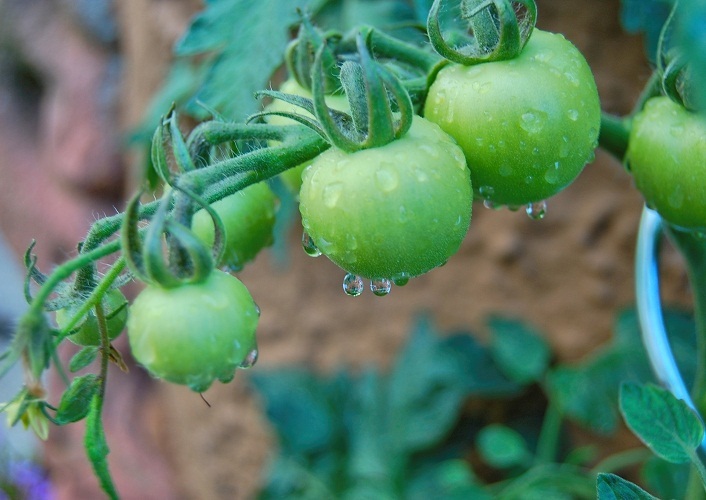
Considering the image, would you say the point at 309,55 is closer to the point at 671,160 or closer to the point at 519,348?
the point at 671,160

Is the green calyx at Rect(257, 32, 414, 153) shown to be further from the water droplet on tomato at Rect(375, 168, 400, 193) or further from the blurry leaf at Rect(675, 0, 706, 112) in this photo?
the blurry leaf at Rect(675, 0, 706, 112)

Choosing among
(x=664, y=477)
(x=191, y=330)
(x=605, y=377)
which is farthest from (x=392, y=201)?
(x=605, y=377)

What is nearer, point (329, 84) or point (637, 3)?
point (329, 84)

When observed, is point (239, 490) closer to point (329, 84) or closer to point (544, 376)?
point (544, 376)

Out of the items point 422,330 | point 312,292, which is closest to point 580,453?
point 422,330

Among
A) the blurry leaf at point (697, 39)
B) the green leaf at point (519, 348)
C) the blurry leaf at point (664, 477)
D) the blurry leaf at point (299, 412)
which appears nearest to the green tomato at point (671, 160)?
the blurry leaf at point (697, 39)

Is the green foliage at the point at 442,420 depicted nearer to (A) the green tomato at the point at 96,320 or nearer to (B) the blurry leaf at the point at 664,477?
(B) the blurry leaf at the point at 664,477

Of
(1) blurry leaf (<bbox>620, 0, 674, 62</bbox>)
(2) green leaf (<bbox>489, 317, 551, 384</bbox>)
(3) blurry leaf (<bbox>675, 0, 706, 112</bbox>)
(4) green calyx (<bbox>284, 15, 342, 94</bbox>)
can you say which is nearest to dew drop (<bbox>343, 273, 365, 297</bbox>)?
(4) green calyx (<bbox>284, 15, 342, 94</bbox>)
